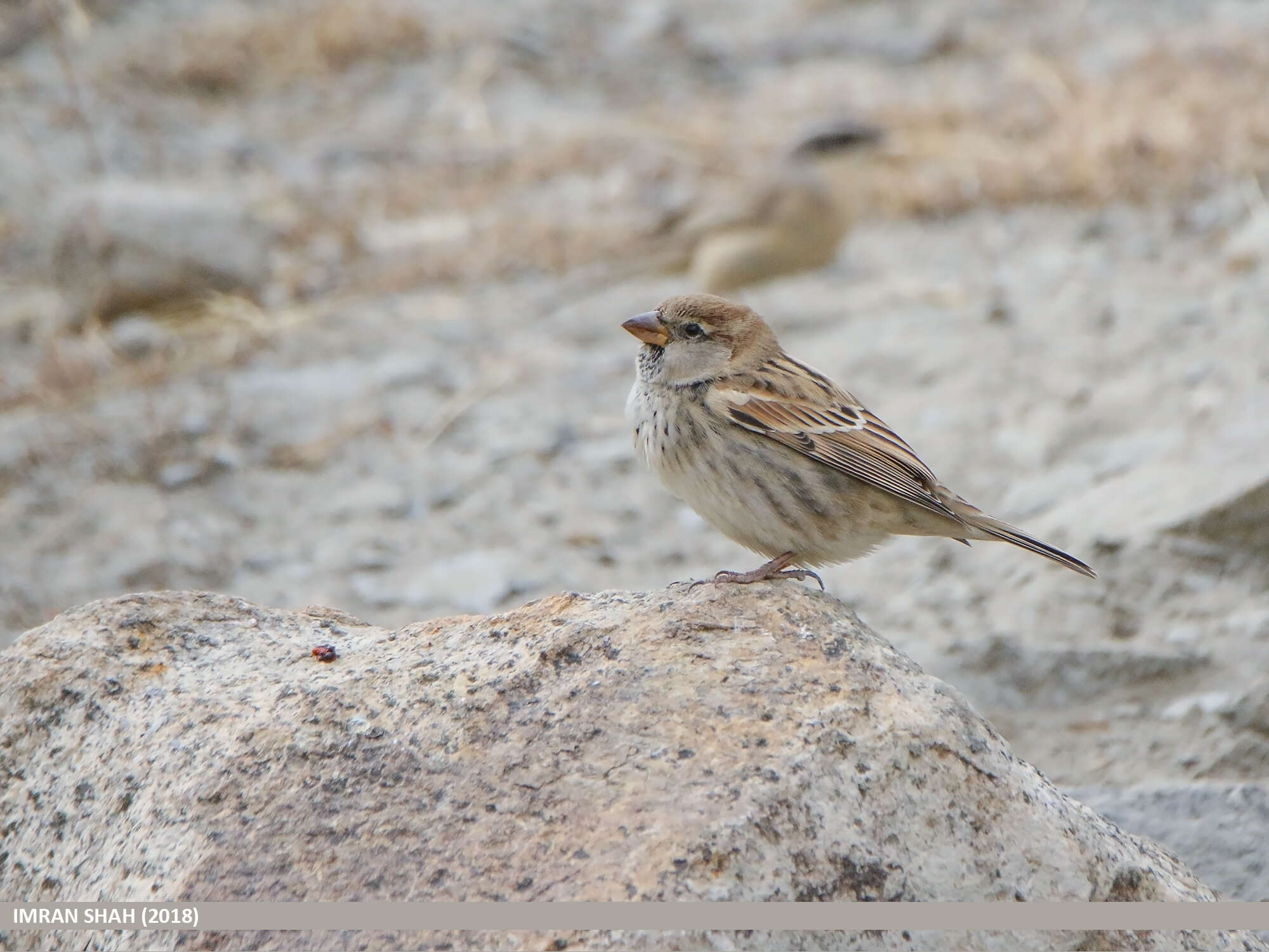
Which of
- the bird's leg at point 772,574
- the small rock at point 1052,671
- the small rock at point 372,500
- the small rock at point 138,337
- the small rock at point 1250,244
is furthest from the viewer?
the small rock at point 138,337

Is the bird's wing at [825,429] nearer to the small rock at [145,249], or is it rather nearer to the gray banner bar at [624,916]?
the gray banner bar at [624,916]

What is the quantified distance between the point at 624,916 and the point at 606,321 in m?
5.89

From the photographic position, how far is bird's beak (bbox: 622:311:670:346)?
3934mm

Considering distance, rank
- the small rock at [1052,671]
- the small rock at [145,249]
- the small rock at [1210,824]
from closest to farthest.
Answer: the small rock at [1210,824] → the small rock at [1052,671] → the small rock at [145,249]

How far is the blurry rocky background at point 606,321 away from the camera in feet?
15.2

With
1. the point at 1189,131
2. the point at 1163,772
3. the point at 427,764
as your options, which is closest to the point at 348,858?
the point at 427,764

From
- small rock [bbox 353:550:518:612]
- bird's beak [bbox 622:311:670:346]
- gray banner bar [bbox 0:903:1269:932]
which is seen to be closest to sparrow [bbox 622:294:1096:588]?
bird's beak [bbox 622:311:670:346]

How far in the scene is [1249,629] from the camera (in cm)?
424

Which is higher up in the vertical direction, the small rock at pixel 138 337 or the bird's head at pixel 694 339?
the bird's head at pixel 694 339

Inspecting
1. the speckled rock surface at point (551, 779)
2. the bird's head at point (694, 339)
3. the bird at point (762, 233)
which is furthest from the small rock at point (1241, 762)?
the bird at point (762, 233)

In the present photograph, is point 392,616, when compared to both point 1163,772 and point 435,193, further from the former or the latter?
point 435,193

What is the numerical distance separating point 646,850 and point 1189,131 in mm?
7293

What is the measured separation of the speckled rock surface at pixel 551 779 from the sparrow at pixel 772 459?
2.19ft

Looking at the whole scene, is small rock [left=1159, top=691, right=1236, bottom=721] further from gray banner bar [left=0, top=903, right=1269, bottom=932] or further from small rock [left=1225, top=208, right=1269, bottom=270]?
small rock [left=1225, top=208, right=1269, bottom=270]
